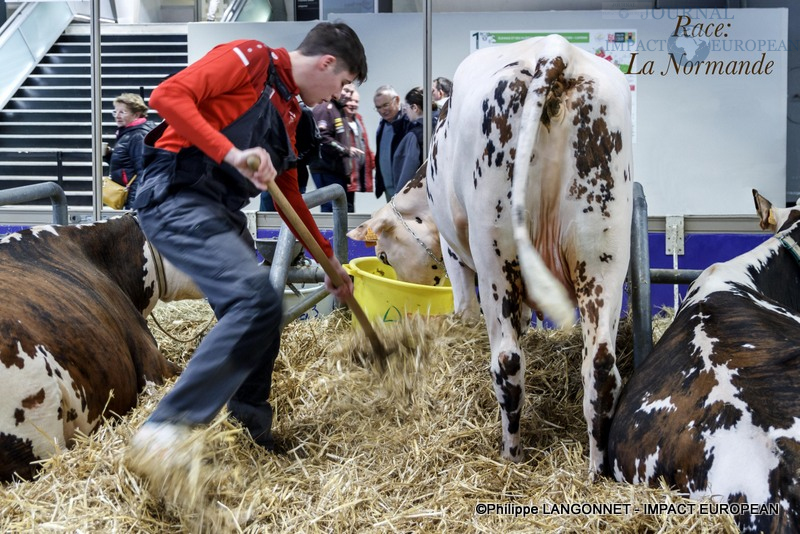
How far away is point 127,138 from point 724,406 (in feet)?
18.3

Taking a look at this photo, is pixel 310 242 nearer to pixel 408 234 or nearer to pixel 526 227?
pixel 526 227

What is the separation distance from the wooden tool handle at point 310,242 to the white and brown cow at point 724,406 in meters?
0.99

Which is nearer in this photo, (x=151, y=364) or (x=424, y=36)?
(x=151, y=364)

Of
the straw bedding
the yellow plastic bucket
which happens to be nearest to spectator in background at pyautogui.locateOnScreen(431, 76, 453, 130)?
the yellow plastic bucket

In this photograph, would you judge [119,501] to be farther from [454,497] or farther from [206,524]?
[454,497]

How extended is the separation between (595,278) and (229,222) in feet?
4.03

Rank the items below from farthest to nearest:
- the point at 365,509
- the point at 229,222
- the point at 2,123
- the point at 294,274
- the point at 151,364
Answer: the point at 2,123 → the point at 294,274 → the point at 151,364 → the point at 229,222 → the point at 365,509

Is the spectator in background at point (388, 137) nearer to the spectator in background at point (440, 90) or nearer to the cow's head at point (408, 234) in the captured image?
the spectator in background at point (440, 90)

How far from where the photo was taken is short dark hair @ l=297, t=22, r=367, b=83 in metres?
2.90

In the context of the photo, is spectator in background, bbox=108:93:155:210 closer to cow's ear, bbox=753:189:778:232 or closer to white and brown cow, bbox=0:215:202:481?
white and brown cow, bbox=0:215:202:481

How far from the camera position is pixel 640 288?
3537mm

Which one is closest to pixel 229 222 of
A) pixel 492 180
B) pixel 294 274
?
pixel 492 180

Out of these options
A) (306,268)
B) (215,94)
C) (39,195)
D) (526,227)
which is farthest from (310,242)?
(39,195)

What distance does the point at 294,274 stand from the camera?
14.5 feet
